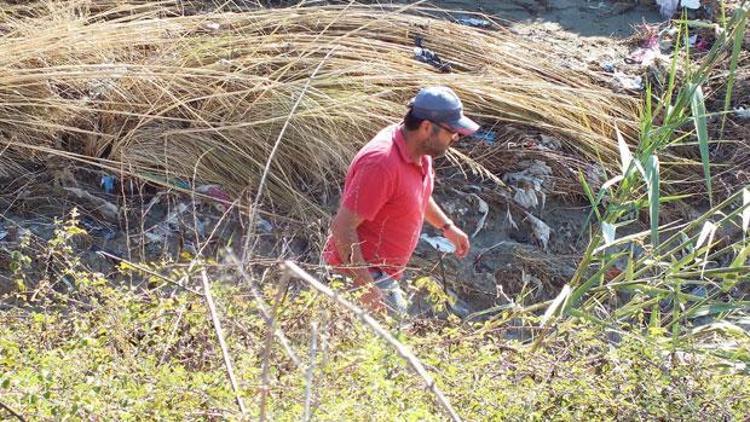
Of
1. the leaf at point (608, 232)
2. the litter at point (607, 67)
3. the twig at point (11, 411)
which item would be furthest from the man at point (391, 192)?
the litter at point (607, 67)

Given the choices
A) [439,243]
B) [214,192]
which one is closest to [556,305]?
[439,243]

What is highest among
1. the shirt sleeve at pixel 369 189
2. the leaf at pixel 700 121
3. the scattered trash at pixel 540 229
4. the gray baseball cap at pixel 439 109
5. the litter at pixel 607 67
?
the leaf at pixel 700 121

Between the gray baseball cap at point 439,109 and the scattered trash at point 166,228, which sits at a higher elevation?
the gray baseball cap at point 439,109

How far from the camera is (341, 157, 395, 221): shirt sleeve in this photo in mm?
4344

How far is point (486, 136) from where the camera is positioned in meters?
7.01

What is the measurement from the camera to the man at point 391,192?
4.36 metres

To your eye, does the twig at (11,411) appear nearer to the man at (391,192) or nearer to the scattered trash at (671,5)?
the man at (391,192)

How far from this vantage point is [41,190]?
20.5ft

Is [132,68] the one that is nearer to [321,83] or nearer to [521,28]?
Result: [321,83]

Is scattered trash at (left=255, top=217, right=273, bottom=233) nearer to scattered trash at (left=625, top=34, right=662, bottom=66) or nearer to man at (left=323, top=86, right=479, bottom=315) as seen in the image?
man at (left=323, top=86, right=479, bottom=315)

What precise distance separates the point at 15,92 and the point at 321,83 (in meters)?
1.47

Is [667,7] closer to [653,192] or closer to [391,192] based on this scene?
[391,192]

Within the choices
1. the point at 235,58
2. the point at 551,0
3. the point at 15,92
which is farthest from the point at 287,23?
the point at 551,0

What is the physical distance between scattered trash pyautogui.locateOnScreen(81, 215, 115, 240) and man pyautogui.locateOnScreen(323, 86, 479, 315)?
6.13ft
